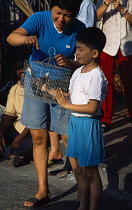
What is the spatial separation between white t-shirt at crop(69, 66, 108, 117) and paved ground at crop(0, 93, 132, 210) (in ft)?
3.36

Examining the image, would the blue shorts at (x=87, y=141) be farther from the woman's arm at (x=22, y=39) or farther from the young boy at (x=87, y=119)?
the woman's arm at (x=22, y=39)

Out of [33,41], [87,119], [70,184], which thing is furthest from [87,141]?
[70,184]

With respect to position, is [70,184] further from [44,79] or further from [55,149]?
[44,79]

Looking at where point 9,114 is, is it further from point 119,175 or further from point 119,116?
point 119,116

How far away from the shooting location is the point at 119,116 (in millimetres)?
7988

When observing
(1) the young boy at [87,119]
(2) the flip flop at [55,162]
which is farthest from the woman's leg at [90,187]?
(2) the flip flop at [55,162]

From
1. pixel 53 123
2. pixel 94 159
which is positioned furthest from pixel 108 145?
pixel 94 159

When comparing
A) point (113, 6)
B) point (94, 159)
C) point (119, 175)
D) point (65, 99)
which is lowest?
point (119, 175)

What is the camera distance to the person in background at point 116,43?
22.3 feet

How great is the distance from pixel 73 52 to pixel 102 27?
7.74ft

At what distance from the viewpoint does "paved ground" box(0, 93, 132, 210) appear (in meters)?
4.77

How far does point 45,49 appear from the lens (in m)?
4.60

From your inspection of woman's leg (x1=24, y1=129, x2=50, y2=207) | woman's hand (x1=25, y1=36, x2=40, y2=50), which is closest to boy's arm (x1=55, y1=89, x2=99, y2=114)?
woman's hand (x1=25, y1=36, x2=40, y2=50)

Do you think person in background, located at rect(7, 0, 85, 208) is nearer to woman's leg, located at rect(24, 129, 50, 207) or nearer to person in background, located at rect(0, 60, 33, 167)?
woman's leg, located at rect(24, 129, 50, 207)
